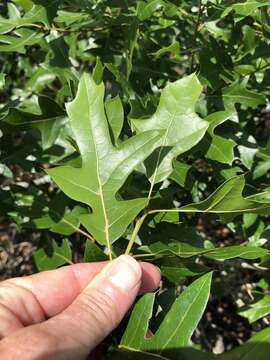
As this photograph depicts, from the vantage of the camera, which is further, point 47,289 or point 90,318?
point 47,289

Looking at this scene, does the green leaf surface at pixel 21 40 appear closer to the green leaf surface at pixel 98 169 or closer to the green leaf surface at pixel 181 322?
the green leaf surface at pixel 98 169

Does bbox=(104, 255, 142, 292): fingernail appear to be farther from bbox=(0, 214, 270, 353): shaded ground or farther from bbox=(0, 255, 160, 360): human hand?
bbox=(0, 214, 270, 353): shaded ground

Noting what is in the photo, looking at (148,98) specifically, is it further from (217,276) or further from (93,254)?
(217,276)

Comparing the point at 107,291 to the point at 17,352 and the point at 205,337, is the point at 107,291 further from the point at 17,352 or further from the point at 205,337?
the point at 205,337

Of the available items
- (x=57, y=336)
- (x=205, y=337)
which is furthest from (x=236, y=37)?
(x=205, y=337)

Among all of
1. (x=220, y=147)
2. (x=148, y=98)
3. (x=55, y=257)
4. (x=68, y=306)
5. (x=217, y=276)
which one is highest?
(x=148, y=98)

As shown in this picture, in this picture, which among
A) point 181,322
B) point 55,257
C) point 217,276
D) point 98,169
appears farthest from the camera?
point 217,276

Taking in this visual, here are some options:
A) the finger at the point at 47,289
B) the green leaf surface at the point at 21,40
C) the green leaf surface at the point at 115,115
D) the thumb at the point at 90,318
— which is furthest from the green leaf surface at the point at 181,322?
the green leaf surface at the point at 21,40

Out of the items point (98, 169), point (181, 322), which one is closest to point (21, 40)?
point (98, 169)
